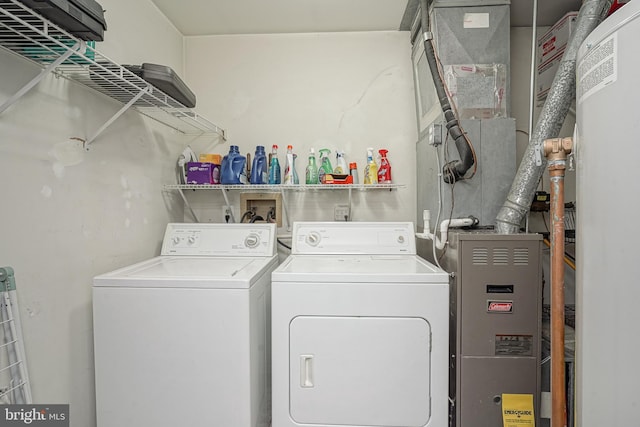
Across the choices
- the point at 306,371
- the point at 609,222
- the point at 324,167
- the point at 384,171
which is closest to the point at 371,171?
the point at 384,171

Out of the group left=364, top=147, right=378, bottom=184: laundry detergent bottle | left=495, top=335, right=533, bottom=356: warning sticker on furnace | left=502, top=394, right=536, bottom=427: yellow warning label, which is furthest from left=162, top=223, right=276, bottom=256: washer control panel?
left=502, top=394, right=536, bottom=427: yellow warning label

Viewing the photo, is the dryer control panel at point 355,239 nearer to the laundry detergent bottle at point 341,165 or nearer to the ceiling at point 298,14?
the laundry detergent bottle at point 341,165

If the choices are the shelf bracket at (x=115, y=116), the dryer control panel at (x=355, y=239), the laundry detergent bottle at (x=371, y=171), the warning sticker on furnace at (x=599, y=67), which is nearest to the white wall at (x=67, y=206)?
the shelf bracket at (x=115, y=116)

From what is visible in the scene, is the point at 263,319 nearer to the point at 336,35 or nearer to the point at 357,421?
the point at 357,421

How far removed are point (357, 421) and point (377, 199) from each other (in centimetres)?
157

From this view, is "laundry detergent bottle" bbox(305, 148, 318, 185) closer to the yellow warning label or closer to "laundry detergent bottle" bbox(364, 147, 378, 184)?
"laundry detergent bottle" bbox(364, 147, 378, 184)

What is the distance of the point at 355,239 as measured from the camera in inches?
81.5

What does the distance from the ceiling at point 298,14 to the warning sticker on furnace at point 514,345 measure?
2.22 m

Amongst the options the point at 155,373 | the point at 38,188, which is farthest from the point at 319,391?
the point at 38,188

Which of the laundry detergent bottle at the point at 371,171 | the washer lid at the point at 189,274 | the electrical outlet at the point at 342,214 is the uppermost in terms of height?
the laundry detergent bottle at the point at 371,171

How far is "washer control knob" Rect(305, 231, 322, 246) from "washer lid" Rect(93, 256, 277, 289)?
1.13 ft

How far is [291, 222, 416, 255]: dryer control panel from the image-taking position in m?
2.03

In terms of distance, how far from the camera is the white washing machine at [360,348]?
4.62 ft

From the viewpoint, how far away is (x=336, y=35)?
8.07 ft
